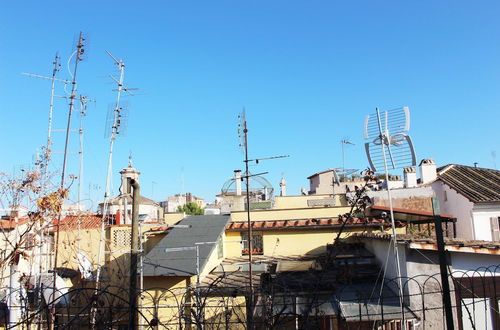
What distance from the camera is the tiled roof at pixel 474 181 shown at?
18048 millimetres

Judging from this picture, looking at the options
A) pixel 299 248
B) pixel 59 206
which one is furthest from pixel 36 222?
pixel 299 248

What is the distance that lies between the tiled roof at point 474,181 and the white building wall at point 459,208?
32cm

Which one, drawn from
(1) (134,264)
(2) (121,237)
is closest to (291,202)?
(2) (121,237)

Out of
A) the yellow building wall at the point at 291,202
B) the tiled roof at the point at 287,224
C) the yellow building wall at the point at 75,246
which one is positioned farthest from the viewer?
the yellow building wall at the point at 291,202

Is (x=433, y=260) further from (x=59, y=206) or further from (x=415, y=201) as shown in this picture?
(x=415, y=201)

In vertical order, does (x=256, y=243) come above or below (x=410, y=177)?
below

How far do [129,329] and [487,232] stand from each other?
1839 centimetres

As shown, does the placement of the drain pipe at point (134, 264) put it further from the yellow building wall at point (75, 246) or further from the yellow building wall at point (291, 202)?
the yellow building wall at point (291, 202)

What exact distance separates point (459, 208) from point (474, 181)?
9.32 feet

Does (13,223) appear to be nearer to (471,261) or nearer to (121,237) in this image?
(121,237)

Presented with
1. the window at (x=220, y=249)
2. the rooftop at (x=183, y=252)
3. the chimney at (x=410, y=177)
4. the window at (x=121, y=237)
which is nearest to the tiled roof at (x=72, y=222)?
the window at (x=121, y=237)

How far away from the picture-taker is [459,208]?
19016mm

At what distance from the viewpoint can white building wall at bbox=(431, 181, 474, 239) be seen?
1792cm

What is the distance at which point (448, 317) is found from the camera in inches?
153
